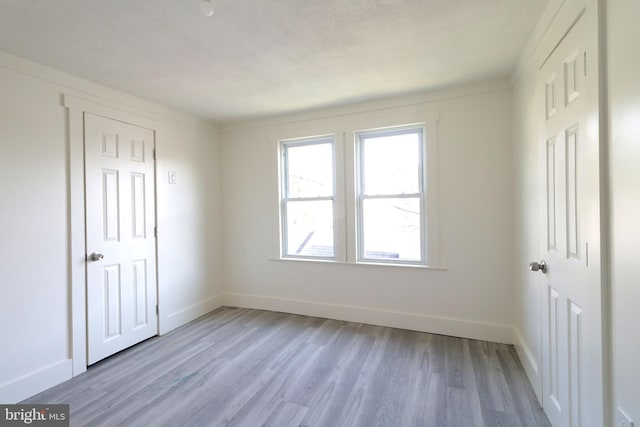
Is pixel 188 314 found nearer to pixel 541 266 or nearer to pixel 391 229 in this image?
pixel 391 229

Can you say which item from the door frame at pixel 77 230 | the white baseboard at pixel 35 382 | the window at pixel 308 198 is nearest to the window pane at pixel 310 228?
the window at pixel 308 198

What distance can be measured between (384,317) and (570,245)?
207 cm

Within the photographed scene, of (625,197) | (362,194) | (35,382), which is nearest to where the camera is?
(625,197)

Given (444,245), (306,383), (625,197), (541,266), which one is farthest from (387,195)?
(625,197)

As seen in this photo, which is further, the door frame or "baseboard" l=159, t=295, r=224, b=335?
"baseboard" l=159, t=295, r=224, b=335

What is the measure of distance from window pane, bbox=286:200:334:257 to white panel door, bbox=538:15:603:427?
2179mm

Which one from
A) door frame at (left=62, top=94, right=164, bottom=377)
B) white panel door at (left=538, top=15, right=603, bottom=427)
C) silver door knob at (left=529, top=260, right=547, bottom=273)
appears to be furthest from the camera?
door frame at (left=62, top=94, right=164, bottom=377)

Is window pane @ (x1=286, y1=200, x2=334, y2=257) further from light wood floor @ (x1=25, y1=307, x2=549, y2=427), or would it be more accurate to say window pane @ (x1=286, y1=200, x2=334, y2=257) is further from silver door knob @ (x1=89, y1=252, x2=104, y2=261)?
silver door knob @ (x1=89, y1=252, x2=104, y2=261)

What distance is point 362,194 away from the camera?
131 inches

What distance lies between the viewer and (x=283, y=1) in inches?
62.0

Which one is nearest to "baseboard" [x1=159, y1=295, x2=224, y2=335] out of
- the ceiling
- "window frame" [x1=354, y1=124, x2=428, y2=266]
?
"window frame" [x1=354, y1=124, x2=428, y2=266]

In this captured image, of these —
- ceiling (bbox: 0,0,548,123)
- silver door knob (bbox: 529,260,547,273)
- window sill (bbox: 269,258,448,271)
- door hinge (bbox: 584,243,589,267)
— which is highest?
ceiling (bbox: 0,0,548,123)

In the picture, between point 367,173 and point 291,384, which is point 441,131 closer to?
point 367,173

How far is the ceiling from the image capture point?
5.37 feet
